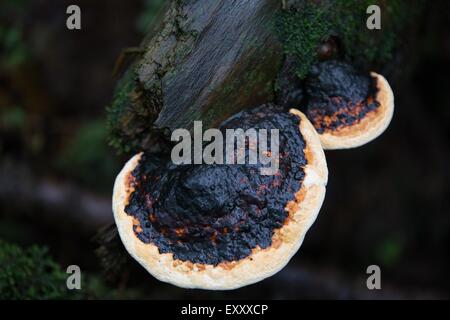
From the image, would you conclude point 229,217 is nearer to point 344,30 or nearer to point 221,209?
point 221,209

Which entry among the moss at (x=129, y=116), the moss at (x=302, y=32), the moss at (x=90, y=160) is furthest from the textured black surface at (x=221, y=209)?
the moss at (x=90, y=160)

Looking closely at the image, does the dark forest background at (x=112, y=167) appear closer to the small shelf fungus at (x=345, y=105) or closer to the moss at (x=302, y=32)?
the small shelf fungus at (x=345, y=105)

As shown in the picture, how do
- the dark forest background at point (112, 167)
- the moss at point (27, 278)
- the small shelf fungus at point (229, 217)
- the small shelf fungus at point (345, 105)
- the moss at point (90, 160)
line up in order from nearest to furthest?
the small shelf fungus at point (229, 217)
the small shelf fungus at point (345, 105)
the moss at point (27, 278)
the dark forest background at point (112, 167)
the moss at point (90, 160)

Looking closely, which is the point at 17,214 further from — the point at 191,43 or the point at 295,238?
the point at 295,238

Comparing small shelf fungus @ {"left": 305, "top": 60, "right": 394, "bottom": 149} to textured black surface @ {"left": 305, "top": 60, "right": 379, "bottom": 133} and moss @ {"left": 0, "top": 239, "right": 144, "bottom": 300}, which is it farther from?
moss @ {"left": 0, "top": 239, "right": 144, "bottom": 300}

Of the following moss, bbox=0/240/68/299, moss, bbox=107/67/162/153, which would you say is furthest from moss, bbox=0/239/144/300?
moss, bbox=107/67/162/153
